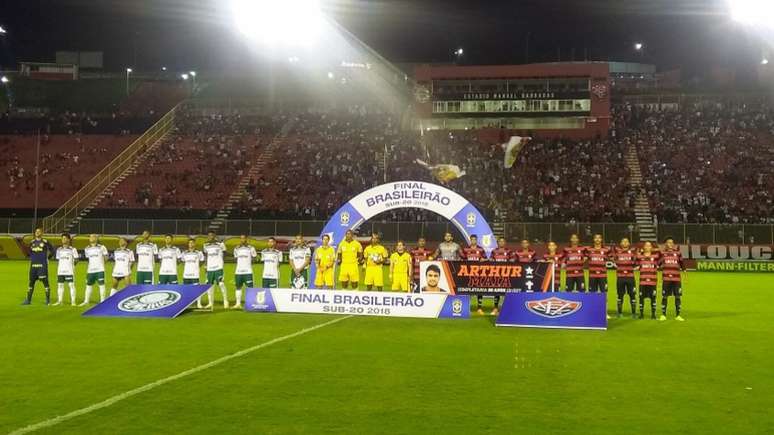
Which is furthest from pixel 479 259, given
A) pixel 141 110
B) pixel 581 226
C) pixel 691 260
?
pixel 141 110

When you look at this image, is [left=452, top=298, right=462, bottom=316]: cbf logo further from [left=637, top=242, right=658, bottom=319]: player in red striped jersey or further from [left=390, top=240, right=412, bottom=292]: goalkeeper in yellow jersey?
[left=637, top=242, right=658, bottom=319]: player in red striped jersey

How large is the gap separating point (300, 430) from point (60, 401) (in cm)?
312

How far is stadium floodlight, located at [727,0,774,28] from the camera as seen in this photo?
1123 inches

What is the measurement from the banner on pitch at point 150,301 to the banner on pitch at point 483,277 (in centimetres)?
Result: 554

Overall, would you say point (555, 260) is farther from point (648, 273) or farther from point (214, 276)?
point (214, 276)

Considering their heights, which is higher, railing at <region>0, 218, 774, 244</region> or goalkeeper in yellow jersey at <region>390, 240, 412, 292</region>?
railing at <region>0, 218, 774, 244</region>

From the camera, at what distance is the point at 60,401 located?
877cm

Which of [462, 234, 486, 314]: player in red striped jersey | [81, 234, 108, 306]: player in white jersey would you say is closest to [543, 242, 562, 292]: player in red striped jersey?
[462, 234, 486, 314]: player in red striped jersey

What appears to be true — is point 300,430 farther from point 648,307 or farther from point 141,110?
point 141,110

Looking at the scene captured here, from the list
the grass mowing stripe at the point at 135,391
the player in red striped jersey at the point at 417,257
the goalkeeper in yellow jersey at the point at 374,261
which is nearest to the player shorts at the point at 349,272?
the goalkeeper in yellow jersey at the point at 374,261

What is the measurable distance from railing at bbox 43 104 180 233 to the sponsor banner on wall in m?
35.2

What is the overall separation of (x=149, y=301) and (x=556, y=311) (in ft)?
30.4

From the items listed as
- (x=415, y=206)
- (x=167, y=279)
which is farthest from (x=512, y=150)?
(x=167, y=279)

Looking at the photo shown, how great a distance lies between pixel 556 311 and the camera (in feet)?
53.0
